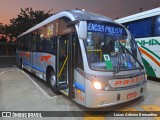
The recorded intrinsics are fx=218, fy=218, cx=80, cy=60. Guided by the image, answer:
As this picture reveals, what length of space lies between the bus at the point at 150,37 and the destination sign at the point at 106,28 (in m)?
4.18

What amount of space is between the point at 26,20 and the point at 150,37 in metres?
40.0

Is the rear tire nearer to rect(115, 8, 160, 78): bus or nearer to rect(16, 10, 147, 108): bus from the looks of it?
rect(16, 10, 147, 108): bus

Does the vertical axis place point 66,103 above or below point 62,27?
below

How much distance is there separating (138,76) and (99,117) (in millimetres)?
1658

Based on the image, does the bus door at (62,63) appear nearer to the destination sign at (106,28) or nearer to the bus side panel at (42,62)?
the bus side panel at (42,62)

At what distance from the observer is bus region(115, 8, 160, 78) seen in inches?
404

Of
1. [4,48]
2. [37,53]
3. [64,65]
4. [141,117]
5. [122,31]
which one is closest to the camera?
[141,117]

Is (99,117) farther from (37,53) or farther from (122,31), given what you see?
(37,53)

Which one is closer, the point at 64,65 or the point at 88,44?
the point at 88,44

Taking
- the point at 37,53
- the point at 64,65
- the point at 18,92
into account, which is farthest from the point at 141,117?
the point at 37,53

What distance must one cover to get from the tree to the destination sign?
41469 millimetres

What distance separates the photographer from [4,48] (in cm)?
5466

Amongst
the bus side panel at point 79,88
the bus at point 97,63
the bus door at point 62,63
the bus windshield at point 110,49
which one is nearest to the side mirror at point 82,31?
the bus at point 97,63

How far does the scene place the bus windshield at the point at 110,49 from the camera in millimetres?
5879
